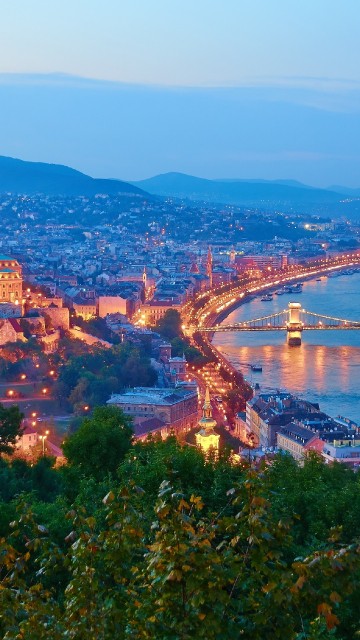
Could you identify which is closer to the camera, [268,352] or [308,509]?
[308,509]

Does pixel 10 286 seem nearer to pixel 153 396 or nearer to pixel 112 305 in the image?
pixel 153 396

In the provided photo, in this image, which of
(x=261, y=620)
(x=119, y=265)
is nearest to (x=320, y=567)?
(x=261, y=620)

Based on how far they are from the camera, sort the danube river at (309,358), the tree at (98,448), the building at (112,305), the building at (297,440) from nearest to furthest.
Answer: the tree at (98,448) < the building at (297,440) < the danube river at (309,358) < the building at (112,305)

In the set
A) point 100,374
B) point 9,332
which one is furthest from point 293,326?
point 100,374

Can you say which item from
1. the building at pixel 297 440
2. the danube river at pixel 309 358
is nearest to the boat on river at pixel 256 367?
the danube river at pixel 309 358

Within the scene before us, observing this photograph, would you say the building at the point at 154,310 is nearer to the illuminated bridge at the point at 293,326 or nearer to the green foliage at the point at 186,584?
the illuminated bridge at the point at 293,326

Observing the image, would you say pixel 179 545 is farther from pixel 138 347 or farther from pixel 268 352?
pixel 268 352

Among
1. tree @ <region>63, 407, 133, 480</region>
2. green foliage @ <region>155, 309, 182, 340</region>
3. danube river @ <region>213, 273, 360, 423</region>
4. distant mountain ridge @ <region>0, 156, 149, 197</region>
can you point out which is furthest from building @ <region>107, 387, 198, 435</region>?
distant mountain ridge @ <region>0, 156, 149, 197</region>
